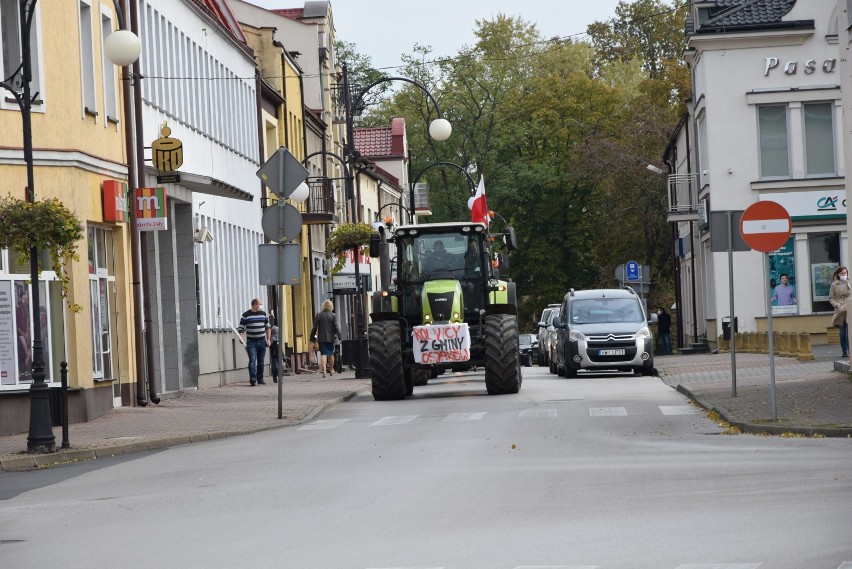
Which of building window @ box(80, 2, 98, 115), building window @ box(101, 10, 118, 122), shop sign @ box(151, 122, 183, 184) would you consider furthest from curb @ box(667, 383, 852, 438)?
shop sign @ box(151, 122, 183, 184)

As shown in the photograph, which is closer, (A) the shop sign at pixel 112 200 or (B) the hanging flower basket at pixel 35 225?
(B) the hanging flower basket at pixel 35 225

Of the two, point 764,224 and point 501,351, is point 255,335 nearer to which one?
point 501,351

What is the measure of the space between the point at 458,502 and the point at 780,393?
11.5m

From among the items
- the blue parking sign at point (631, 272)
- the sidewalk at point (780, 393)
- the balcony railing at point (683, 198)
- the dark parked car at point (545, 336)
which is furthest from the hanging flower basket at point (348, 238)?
the balcony railing at point (683, 198)

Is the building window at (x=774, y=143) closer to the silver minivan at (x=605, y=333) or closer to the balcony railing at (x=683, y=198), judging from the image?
the balcony railing at (x=683, y=198)

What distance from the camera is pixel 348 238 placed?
130 feet

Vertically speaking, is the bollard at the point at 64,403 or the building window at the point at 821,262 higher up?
the building window at the point at 821,262

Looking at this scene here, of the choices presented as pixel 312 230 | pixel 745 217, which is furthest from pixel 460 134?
pixel 745 217

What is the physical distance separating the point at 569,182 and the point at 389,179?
36.1 feet

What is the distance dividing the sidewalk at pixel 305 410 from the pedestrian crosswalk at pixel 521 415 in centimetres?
38

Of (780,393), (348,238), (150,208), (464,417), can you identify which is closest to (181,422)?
(464,417)

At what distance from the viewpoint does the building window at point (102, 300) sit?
25766 mm

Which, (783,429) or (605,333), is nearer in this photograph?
(783,429)

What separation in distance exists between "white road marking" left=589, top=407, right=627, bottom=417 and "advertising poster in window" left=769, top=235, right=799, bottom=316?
24.1 metres
